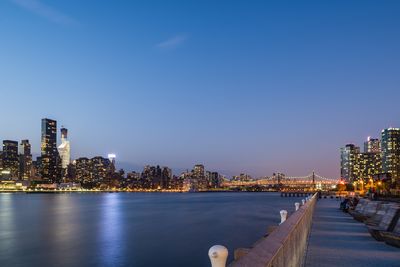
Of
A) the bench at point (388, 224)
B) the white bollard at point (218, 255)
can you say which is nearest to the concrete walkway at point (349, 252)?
the bench at point (388, 224)

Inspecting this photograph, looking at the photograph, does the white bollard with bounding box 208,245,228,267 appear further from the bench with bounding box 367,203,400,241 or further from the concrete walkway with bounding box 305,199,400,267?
the bench with bounding box 367,203,400,241

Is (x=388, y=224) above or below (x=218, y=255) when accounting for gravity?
below

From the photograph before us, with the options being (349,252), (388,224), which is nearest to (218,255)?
(349,252)

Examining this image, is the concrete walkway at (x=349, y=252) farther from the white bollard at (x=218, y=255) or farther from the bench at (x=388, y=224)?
the white bollard at (x=218, y=255)

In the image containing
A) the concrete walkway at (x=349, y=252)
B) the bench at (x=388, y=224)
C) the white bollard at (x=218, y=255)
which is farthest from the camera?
the bench at (x=388, y=224)

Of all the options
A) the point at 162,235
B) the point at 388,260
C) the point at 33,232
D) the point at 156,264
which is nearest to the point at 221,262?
the point at 388,260

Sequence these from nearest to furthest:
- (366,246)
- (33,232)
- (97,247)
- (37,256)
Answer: (366,246), (37,256), (97,247), (33,232)

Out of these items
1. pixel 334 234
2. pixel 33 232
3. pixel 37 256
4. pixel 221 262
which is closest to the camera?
pixel 221 262

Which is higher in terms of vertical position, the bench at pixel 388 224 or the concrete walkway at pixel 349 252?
the bench at pixel 388 224

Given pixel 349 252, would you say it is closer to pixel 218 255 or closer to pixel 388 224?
pixel 388 224

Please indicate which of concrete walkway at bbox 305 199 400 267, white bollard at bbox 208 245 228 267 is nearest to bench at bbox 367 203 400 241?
concrete walkway at bbox 305 199 400 267

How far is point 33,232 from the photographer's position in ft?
188

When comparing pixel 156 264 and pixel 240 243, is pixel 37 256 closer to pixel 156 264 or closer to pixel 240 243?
pixel 156 264

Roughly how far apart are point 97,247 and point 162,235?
1036 centimetres
